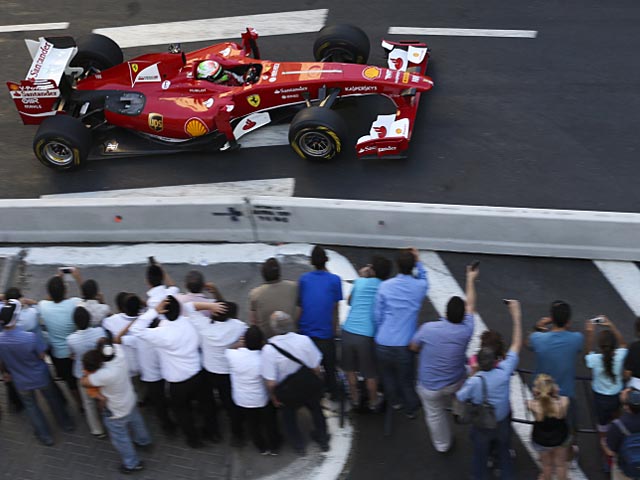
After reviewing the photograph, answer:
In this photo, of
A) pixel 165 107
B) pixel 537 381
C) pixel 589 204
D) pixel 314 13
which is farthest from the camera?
pixel 314 13

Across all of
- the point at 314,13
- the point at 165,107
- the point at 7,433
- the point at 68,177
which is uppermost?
the point at 314,13

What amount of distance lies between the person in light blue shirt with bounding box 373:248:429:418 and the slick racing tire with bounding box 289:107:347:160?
3786 millimetres

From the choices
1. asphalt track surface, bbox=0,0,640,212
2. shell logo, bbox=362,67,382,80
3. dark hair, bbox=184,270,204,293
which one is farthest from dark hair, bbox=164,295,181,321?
shell logo, bbox=362,67,382,80

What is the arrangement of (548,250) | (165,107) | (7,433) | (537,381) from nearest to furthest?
(537,381), (7,433), (548,250), (165,107)

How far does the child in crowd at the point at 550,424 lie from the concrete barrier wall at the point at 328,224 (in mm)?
3127

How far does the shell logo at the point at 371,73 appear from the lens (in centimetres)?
1087

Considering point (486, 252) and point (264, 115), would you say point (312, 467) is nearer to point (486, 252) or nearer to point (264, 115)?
point (486, 252)

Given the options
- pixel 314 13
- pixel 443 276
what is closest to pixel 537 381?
pixel 443 276

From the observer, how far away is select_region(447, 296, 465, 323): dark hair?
647cm

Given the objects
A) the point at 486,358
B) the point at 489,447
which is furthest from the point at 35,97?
the point at 489,447

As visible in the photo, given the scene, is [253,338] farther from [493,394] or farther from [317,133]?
[317,133]

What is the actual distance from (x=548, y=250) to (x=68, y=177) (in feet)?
21.3

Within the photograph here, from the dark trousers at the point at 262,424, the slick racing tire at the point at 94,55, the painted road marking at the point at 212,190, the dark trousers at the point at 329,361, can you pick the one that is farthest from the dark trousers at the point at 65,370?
the slick racing tire at the point at 94,55

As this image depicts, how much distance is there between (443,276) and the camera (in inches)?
359
